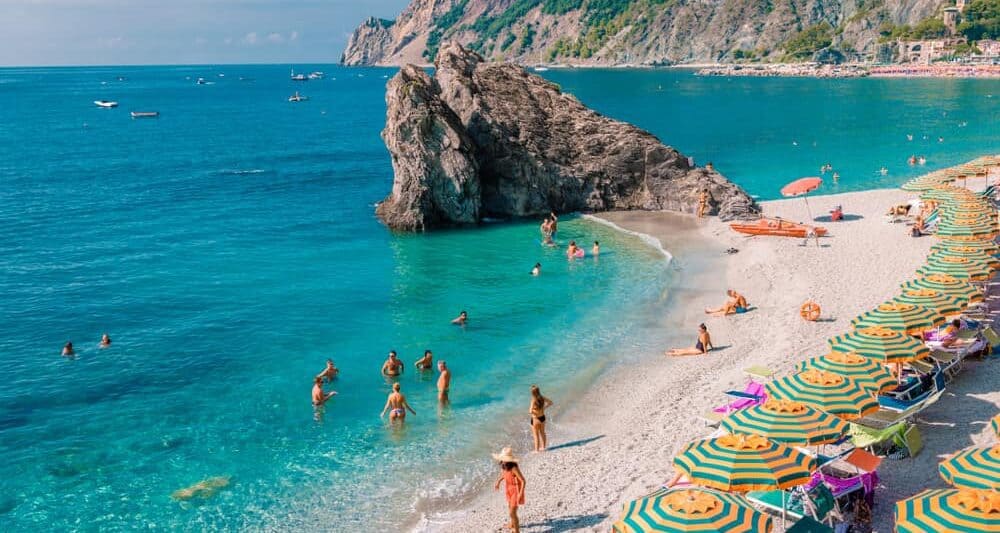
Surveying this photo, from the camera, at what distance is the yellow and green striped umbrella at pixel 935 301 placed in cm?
2086

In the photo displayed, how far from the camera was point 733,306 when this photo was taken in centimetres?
2822

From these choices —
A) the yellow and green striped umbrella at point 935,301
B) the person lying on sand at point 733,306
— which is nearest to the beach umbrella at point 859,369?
the yellow and green striped umbrella at point 935,301

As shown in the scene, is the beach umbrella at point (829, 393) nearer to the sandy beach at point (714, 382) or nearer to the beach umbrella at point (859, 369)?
the beach umbrella at point (859, 369)

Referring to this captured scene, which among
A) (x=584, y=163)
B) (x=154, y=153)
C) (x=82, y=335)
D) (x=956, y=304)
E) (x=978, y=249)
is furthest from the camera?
(x=154, y=153)

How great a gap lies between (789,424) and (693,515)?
175 inches

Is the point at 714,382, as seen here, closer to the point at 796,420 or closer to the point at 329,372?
the point at 796,420

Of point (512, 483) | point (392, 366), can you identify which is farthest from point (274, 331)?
point (512, 483)

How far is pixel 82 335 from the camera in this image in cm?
2864

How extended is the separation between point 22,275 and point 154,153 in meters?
46.9

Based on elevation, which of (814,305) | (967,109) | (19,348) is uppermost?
(967,109)

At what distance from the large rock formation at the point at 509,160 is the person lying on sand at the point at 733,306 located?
1503cm

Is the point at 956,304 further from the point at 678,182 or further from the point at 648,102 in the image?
the point at 648,102

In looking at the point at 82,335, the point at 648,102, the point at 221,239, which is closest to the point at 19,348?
the point at 82,335

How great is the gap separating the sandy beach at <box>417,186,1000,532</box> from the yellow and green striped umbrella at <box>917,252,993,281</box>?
2.92m
